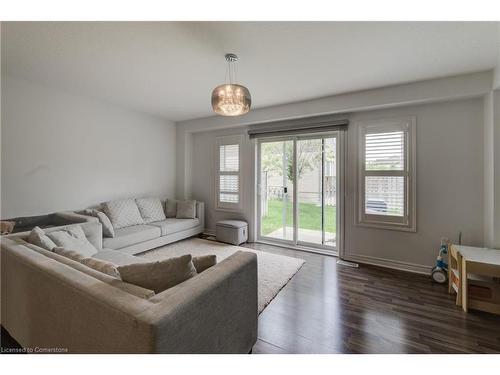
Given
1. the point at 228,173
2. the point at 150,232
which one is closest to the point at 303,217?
the point at 228,173

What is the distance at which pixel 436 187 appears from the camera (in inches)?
113

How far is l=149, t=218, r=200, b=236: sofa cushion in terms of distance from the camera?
3.73 m

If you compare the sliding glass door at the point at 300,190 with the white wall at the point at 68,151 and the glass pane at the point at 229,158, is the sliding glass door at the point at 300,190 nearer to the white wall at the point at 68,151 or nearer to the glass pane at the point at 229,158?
the glass pane at the point at 229,158

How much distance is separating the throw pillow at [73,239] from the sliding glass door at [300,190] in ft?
9.32

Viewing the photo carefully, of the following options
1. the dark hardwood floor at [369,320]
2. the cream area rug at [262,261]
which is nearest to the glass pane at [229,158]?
the cream area rug at [262,261]

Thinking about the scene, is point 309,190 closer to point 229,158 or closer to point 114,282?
point 229,158

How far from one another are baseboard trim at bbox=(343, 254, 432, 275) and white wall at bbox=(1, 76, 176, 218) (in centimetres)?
405

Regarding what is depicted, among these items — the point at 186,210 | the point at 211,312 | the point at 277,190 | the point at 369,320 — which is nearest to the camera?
the point at 211,312

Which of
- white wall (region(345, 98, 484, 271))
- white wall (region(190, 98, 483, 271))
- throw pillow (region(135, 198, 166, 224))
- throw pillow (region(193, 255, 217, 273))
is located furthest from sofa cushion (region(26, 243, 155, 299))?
white wall (region(345, 98, 484, 271))

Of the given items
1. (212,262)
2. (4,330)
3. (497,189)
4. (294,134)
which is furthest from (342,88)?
(4,330)

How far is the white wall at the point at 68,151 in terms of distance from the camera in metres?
2.73

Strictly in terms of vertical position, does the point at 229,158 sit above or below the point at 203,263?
above

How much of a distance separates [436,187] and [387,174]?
590 mm

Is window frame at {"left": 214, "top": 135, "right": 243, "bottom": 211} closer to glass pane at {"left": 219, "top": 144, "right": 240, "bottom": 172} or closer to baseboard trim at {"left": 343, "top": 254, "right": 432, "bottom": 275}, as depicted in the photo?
glass pane at {"left": 219, "top": 144, "right": 240, "bottom": 172}
